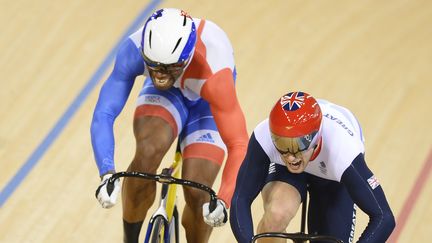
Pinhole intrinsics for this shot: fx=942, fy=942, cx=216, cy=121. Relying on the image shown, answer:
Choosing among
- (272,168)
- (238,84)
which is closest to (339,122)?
(272,168)

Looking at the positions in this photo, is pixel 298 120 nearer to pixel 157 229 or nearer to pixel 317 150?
pixel 317 150

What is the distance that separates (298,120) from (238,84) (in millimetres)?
2684

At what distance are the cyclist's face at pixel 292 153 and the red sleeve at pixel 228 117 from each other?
18.0 inches

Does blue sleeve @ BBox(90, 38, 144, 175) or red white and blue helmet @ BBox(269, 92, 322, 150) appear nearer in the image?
red white and blue helmet @ BBox(269, 92, 322, 150)

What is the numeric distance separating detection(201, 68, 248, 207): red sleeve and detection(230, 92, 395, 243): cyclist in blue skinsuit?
174 millimetres

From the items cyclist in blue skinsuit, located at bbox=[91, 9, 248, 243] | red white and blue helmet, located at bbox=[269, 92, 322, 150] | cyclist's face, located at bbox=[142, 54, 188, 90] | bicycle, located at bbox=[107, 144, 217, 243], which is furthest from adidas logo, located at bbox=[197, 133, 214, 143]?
red white and blue helmet, located at bbox=[269, 92, 322, 150]

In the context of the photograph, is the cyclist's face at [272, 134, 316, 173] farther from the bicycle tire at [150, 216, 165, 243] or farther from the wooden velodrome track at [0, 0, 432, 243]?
the wooden velodrome track at [0, 0, 432, 243]

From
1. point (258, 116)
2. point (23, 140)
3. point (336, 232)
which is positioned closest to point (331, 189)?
point (336, 232)

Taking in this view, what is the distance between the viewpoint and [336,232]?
3.93 meters

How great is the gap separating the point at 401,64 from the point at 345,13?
0.66 m

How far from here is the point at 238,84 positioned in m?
6.20

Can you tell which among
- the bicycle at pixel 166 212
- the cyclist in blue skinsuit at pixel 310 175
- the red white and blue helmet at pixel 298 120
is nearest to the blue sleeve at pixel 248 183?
the cyclist in blue skinsuit at pixel 310 175

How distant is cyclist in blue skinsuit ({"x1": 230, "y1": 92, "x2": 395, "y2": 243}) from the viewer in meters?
3.56

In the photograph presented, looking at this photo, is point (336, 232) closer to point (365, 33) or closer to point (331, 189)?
point (331, 189)
